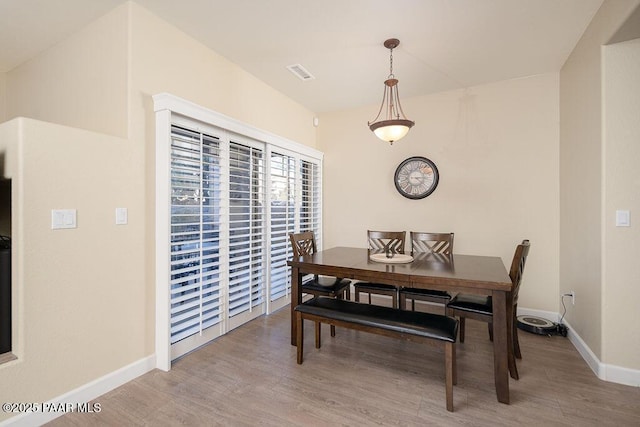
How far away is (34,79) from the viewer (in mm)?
3051

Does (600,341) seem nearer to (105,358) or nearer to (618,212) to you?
(618,212)

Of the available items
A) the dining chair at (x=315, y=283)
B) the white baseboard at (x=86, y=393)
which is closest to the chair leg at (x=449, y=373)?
the dining chair at (x=315, y=283)

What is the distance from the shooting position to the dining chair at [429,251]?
2799mm

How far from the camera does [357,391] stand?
2.03m

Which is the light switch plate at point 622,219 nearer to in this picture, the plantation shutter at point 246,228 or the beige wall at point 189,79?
the plantation shutter at point 246,228

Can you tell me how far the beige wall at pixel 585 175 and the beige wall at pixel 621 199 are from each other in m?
0.04

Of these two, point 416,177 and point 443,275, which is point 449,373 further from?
point 416,177

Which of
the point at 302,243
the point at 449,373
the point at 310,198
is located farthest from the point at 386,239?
the point at 449,373

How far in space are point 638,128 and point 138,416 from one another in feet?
12.8

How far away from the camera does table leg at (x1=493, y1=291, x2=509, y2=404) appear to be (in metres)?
1.87

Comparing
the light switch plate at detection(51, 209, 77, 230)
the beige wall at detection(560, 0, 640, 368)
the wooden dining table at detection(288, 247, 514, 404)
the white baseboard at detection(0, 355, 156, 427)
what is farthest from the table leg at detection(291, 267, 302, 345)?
the beige wall at detection(560, 0, 640, 368)

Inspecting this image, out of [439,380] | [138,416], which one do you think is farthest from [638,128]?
[138,416]

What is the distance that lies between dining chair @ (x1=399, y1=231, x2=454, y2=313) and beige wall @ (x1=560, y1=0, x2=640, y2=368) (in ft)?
3.59

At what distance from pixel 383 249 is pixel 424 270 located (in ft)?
4.05
